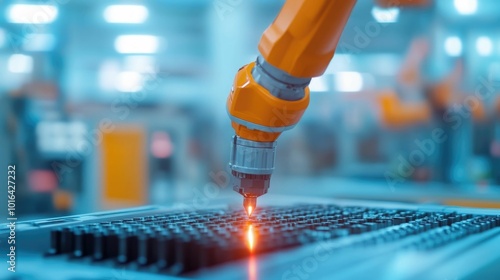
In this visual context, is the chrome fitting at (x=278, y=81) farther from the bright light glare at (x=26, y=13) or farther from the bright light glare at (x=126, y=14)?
the bright light glare at (x=126, y=14)

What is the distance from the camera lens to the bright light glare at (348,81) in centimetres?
474

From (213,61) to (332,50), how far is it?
4.11m

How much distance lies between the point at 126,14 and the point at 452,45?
299cm

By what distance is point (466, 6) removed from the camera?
13.3 feet

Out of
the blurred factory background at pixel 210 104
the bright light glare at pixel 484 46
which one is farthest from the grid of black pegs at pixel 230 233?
the bright light glare at pixel 484 46

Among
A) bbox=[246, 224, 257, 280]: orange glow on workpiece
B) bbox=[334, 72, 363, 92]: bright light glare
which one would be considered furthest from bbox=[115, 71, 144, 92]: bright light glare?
bbox=[246, 224, 257, 280]: orange glow on workpiece

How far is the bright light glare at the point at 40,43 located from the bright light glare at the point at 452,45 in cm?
291

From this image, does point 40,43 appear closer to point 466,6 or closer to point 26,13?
point 26,13

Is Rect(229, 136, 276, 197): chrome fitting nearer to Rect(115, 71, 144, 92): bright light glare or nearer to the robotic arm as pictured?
the robotic arm

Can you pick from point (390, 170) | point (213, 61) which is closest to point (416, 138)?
point (390, 170)

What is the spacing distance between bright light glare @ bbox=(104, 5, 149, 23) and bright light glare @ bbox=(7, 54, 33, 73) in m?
1.38

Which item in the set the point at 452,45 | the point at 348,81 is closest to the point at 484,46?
the point at 452,45

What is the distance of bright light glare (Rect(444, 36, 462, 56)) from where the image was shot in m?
4.02

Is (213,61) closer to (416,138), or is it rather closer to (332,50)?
(416,138)
